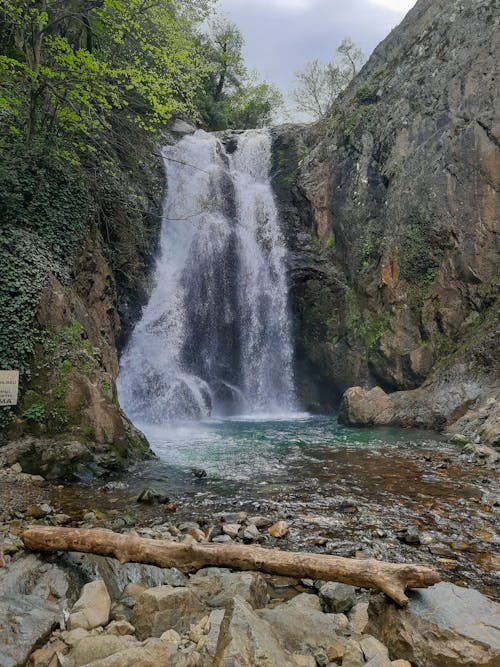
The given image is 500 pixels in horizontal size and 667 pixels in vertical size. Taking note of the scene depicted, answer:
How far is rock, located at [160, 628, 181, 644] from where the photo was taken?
2.42 meters

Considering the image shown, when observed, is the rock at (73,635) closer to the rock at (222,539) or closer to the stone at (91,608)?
the stone at (91,608)

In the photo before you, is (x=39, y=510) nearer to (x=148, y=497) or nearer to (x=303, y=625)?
(x=148, y=497)

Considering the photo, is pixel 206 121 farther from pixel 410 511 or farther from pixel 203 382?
pixel 410 511

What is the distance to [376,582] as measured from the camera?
2.62 meters

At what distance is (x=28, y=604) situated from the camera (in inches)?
103

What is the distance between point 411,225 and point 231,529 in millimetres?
13795

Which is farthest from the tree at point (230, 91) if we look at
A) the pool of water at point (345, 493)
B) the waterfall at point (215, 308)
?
the pool of water at point (345, 493)

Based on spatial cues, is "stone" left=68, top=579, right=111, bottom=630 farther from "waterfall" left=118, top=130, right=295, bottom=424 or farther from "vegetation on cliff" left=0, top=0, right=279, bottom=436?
"waterfall" left=118, top=130, right=295, bottom=424

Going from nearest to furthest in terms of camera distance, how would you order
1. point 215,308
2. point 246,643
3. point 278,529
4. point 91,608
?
1. point 246,643
2. point 91,608
3. point 278,529
4. point 215,308

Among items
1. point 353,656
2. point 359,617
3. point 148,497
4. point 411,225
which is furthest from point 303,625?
point 411,225

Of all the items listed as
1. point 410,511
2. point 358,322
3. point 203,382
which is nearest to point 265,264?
point 358,322

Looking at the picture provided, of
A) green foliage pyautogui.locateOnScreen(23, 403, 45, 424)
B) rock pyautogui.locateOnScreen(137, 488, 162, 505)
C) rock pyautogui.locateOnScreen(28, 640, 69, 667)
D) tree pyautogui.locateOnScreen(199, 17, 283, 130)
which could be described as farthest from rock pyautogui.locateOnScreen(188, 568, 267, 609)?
tree pyautogui.locateOnScreen(199, 17, 283, 130)

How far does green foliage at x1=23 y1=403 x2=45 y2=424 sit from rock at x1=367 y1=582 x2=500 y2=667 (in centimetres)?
576

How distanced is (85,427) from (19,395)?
1.17 meters
